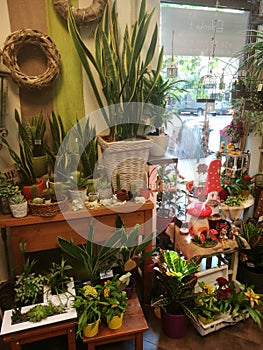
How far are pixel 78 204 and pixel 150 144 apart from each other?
64 cm

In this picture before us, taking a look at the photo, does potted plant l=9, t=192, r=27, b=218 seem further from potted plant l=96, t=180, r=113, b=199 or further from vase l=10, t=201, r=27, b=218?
potted plant l=96, t=180, r=113, b=199

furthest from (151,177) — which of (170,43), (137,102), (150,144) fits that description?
(170,43)

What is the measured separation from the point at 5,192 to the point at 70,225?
1.45 ft

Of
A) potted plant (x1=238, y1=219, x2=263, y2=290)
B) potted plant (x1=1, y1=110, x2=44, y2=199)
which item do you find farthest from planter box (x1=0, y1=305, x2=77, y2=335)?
potted plant (x1=238, y1=219, x2=263, y2=290)

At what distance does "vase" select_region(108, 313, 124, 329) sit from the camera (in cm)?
155

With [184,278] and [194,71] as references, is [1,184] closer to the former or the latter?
[184,278]

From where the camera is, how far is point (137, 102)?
6.42ft

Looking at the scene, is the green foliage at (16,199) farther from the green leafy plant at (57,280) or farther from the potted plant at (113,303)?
the potted plant at (113,303)

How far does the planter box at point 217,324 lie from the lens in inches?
71.9

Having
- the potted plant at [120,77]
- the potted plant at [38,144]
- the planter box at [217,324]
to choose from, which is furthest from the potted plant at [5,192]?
the planter box at [217,324]

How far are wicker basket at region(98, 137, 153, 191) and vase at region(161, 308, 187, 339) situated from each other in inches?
34.8

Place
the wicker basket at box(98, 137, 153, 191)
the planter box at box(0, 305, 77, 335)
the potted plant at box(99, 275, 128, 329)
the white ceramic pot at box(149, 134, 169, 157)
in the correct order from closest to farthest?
the planter box at box(0, 305, 77, 335)
the potted plant at box(99, 275, 128, 329)
the wicker basket at box(98, 137, 153, 191)
the white ceramic pot at box(149, 134, 169, 157)

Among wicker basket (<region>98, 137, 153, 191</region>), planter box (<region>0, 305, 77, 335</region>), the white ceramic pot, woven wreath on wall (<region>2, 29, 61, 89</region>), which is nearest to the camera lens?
planter box (<region>0, 305, 77, 335</region>)

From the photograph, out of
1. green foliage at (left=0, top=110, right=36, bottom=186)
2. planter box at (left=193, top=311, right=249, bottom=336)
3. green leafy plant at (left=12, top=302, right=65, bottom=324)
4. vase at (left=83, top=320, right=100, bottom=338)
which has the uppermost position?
green foliage at (left=0, top=110, right=36, bottom=186)
